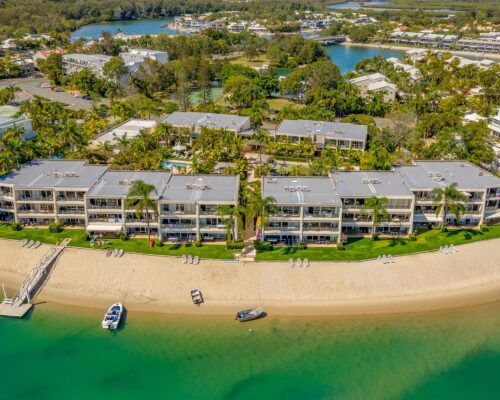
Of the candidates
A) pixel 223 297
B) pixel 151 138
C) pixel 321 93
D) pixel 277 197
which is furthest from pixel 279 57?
pixel 223 297

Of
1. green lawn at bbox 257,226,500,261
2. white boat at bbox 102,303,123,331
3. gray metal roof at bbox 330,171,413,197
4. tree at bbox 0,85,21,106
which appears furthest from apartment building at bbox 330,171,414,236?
tree at bbox 0,85,21,106

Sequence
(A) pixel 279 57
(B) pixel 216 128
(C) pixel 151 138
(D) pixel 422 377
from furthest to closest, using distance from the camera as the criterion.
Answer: (A) pixel 279 57 → (B) pixel 216 128 → (C) pixel 151 138 → (D) pixel 422 377

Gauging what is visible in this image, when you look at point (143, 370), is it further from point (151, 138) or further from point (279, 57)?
point (279, 57)

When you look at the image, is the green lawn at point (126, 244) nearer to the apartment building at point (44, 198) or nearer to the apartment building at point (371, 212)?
the apartment building at point (44, 198)

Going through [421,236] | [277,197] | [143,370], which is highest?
[277,197]

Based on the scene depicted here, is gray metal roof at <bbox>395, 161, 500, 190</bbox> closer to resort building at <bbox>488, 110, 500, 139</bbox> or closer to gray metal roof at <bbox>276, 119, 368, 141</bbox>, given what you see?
gray metal roof at <bbox>276, 119, 368, 141</bbox>

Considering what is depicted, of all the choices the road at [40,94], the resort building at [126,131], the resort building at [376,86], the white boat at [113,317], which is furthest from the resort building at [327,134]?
the road at [40,94]

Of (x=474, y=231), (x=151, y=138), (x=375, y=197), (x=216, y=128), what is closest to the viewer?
(x=375, y=197)

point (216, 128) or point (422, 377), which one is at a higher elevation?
point (216, 128)

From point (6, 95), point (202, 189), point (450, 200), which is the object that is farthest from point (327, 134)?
point (6, 95)
